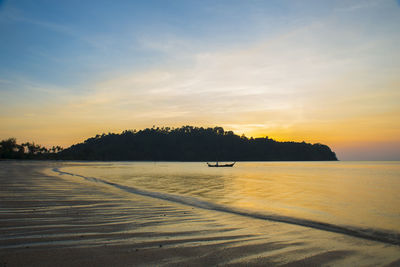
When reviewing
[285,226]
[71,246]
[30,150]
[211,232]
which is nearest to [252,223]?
[285,226]

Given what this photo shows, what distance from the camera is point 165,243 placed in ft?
20.9

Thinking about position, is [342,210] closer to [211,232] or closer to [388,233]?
[388,233]

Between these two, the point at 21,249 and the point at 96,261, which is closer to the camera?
the point at 96,261

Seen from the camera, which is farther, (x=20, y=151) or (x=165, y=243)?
(x=20, y=151)

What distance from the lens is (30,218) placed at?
842 cm

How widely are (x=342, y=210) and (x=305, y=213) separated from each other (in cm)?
287

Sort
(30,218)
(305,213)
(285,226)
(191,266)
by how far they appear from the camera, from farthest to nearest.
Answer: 1. (305,213)
2. (285,226)
3. (30,218)
4. (191,266)

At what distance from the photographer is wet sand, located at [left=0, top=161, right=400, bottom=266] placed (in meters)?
5.22

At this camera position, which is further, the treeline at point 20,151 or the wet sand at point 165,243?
the treeline at point 20,151

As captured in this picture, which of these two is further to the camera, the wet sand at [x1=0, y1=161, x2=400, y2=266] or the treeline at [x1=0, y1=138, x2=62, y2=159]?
the treeline at [x1=0, y1=138, x2=62, y2=159]

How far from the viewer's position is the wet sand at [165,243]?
522 centimetres

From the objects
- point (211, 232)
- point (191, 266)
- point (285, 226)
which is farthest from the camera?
point (285, 226)

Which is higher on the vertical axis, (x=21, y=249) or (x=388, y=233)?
(x=21, y=249)

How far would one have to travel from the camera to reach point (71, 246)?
575 centimetres
